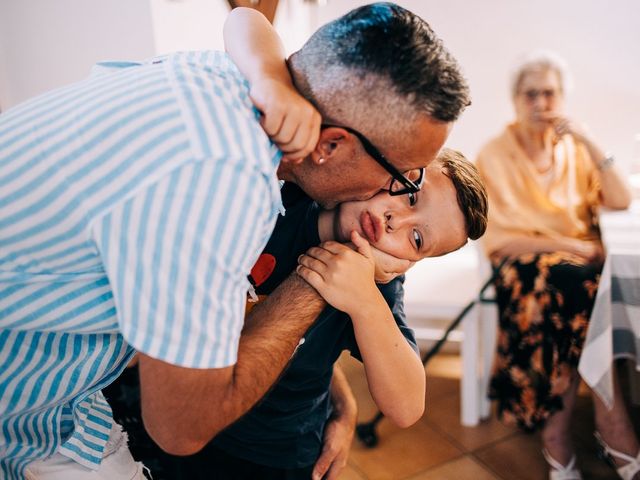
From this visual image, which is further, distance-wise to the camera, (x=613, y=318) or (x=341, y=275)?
(x=613, y=318)

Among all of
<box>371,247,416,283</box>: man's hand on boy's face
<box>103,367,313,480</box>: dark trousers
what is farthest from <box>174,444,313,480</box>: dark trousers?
<box>371,247,416,283</box>: man's hand on boy's face

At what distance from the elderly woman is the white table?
0.28m

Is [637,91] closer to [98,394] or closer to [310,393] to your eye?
[310,393]

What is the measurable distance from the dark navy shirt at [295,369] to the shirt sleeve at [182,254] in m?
0.57

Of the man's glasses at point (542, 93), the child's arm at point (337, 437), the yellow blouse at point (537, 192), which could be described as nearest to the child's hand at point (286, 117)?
the child's arm at point (337, 437)

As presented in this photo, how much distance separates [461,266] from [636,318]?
3.56 ft

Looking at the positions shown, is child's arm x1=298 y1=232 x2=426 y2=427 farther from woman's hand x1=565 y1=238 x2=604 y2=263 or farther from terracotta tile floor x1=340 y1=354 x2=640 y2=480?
woman's hand x1=565 y1=238 x2=604 y2=263

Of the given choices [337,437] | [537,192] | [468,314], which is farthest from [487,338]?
[337,437]

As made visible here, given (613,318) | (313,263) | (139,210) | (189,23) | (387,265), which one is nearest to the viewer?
(139,210)

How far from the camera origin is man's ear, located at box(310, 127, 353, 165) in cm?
104

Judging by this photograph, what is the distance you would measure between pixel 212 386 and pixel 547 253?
219 centimetres

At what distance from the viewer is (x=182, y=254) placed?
75cm

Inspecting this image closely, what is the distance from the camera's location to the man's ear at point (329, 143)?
3.42 feet

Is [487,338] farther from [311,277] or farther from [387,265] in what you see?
[311,277]
